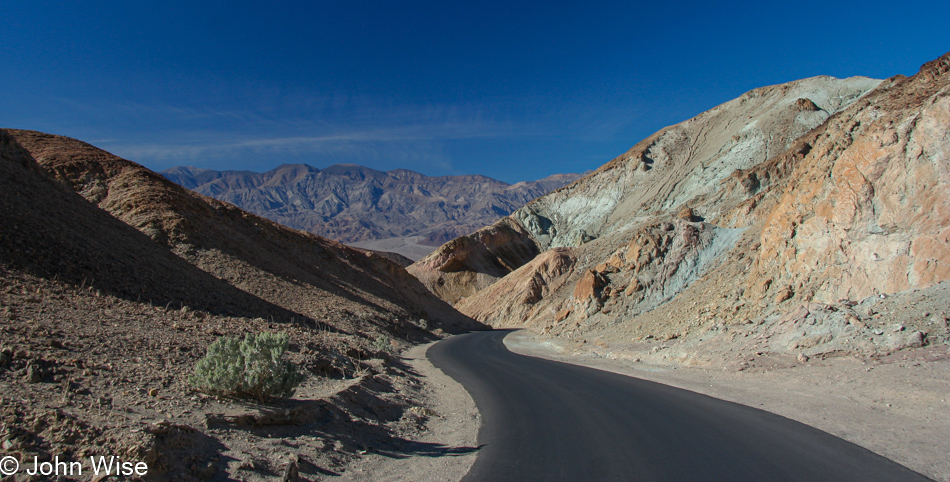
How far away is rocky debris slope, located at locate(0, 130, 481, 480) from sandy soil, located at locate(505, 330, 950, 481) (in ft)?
22.1

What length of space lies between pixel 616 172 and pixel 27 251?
7508 cm

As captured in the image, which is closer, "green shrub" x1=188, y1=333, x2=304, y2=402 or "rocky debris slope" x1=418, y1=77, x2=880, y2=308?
"green shrub" x1=188, y1=333, x2=304, y2=402

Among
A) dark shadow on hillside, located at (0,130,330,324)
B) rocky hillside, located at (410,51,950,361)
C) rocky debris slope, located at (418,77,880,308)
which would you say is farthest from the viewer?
rocky debris slope, located at (418,77,880,308)

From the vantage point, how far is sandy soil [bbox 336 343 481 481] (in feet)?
17.8

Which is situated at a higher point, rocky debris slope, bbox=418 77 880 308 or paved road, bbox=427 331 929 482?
rocky debris slope, bbox=418 77 880 308

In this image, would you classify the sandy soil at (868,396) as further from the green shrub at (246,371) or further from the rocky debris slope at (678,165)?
the rocky debris slope at (678,165)

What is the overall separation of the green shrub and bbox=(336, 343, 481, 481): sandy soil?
1756 mm

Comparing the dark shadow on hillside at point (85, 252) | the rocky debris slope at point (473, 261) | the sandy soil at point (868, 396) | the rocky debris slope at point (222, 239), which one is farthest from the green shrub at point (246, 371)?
the rocky debris slope at point (473, 261)

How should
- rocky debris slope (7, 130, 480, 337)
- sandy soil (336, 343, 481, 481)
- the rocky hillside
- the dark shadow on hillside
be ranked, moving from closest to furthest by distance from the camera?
sandy soil (336, 343, 481, 481), the dark shadow on hillside, the rocky hillside, rocky debris slope (7, 130, 480, 337)

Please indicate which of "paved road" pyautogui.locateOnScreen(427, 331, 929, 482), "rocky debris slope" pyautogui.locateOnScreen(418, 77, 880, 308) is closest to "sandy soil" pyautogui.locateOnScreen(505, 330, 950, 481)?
"paved road" pyautogui.locateOnScreen(427, 331, 929, 482)

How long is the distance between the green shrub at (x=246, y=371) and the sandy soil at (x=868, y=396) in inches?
325

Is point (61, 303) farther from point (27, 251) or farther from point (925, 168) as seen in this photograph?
point (925, 168)

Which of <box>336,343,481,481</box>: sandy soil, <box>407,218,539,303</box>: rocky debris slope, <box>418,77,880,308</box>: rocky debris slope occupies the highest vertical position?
<box>418,77,880,308</box>: rocky debris slope

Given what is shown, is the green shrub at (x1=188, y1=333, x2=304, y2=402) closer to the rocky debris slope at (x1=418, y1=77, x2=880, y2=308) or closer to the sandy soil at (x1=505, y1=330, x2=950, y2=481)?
the sandy soil at (x1=505, y1=330, x2=950, y2=481)
